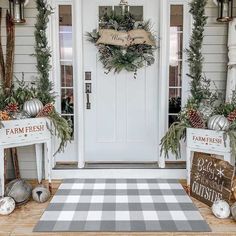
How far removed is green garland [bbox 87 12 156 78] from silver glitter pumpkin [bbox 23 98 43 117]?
983 mm

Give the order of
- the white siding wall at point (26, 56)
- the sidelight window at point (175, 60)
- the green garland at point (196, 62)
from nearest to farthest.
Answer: the green garland at point (196, 62), the white siding wall at point (26, 56), the sidelight window at point (175, 60)

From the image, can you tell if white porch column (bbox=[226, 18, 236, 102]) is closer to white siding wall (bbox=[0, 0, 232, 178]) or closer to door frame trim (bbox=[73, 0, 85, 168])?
white siding wall (bbox=[0, 0, 232, 178])

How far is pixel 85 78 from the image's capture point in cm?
402

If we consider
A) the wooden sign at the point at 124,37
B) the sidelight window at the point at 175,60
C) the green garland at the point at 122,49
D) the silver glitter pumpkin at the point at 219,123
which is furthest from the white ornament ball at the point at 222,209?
the wooden sign at the point at 124,37

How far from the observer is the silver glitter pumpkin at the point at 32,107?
3.46 meters

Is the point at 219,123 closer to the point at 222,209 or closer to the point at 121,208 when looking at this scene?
the point at 222,209

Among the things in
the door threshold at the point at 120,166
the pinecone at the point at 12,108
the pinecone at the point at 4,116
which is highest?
the pinecone at the point at 12,108

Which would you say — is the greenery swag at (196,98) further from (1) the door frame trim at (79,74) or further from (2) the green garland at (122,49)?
(1) the door frame trim at (79,74)

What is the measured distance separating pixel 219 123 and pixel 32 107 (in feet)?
6.22

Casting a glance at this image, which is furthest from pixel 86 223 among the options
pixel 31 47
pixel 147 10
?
pixel 147 10

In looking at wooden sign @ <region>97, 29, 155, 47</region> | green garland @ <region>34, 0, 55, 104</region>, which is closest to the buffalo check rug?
green garland @ <region>34, 0, 55, 104</region>

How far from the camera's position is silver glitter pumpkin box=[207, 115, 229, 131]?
10.5 feet

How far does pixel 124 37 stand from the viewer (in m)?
3.86

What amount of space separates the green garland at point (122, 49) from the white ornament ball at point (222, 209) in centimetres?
185
